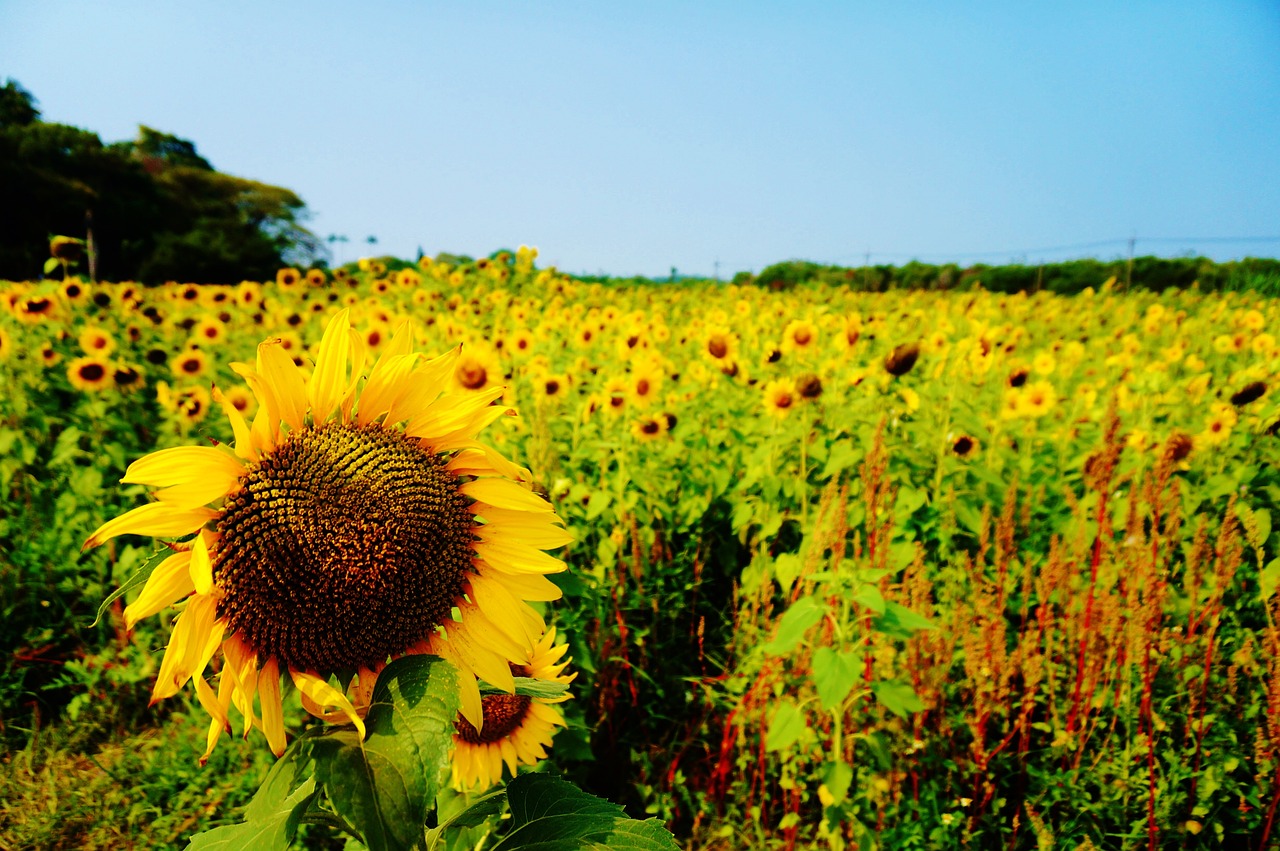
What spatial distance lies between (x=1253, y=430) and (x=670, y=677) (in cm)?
270

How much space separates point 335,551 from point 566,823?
431 millimetres

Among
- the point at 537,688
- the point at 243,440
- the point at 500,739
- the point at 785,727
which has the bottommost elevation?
the point at 785,727

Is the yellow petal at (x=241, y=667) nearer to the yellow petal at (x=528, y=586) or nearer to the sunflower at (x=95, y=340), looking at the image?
the yellow petal at (x=528, y=586)

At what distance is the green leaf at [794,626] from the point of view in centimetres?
175

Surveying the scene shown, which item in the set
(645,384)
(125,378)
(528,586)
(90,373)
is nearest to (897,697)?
(528,586)

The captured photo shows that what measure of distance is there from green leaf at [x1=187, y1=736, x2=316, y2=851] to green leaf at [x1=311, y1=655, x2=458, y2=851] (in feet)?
0.12

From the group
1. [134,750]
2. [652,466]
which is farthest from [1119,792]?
[134,750]

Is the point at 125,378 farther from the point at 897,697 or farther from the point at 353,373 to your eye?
the point at 897,697

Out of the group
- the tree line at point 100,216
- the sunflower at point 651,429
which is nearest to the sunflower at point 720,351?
the sunflower at point 651,429

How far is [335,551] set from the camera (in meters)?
0.73

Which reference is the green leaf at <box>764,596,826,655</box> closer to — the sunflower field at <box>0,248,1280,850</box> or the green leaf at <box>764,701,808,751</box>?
the sunflower field at <box>0,248,1280,850</box>

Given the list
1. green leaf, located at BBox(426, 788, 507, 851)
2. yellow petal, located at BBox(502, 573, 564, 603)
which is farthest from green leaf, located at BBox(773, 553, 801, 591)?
yellow petal, located at BBox(502, 573, 564, 603)

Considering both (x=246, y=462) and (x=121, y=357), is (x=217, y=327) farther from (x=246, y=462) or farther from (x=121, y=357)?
(x=246, y=462)

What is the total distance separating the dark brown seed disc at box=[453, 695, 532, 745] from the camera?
1.37 m
